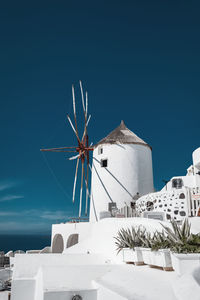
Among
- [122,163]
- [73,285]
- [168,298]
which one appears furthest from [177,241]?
[122,163]

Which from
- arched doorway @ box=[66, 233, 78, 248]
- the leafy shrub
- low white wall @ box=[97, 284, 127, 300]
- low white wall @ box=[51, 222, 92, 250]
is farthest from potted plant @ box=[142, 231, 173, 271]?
arched doorway @ box=[66, 233, 78, 248]

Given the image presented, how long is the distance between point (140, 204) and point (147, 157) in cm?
647

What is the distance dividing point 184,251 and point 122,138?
16.3 meters

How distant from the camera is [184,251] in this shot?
551cm

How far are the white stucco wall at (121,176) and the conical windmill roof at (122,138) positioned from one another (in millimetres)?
311

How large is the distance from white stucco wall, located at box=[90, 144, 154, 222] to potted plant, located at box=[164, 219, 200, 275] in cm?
1362

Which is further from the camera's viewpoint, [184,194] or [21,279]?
[184,194]

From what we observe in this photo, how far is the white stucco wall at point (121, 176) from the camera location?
65.7 feet

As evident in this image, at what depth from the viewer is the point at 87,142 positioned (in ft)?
74.7

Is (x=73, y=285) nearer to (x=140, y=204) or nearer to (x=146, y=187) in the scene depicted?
(x=140, y=204)

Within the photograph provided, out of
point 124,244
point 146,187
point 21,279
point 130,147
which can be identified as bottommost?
point 21,279

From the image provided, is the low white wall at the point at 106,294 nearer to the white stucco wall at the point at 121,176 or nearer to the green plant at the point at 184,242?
the green plant at the point at 184,242

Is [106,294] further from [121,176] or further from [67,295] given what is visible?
[121,176]

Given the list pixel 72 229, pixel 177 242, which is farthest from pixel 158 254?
pixel 72 229
